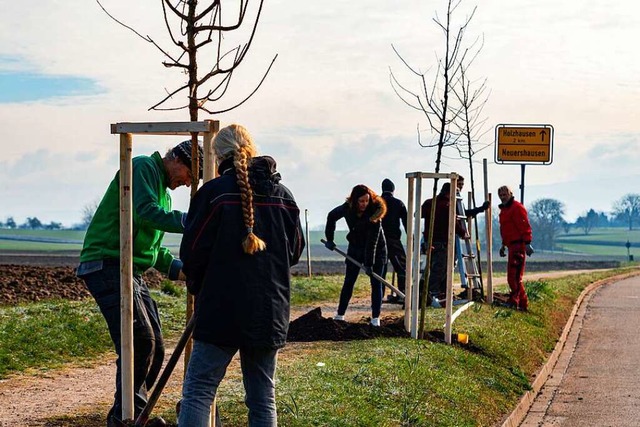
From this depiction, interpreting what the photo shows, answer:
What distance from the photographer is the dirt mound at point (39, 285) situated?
17391 mm

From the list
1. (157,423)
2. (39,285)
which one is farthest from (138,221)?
(39,285)

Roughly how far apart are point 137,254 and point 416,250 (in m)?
6.37

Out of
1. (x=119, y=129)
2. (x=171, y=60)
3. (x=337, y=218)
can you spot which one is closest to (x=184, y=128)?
(x=119, y=129)

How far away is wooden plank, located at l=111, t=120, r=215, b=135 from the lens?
700cm

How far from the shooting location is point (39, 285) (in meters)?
18.9

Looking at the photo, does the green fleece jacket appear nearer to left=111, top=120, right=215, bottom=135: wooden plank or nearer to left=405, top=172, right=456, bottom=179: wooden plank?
left=111, top=120, right=215, bottom=135: wooden plank

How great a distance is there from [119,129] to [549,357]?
9.29 m

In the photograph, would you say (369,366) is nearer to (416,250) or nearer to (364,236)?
(416,250)

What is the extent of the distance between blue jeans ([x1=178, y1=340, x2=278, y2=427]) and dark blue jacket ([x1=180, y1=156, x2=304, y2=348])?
0.34 ft

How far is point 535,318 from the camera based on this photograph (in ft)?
60.4

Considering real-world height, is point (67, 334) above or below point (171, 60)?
below

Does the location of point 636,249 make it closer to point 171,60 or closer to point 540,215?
point 540,215

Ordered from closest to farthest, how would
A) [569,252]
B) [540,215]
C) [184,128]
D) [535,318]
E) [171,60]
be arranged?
[184,128], [171,60], [535,318], [569,252], [540,215]

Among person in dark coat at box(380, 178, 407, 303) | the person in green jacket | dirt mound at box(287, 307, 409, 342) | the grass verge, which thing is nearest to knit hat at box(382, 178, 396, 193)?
person in dark coat at box(380, 178, 407, 303)
